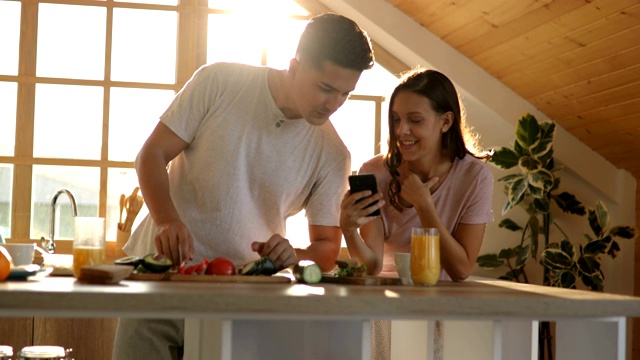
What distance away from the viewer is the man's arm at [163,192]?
7.73 feet

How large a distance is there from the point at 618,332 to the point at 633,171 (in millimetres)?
3222

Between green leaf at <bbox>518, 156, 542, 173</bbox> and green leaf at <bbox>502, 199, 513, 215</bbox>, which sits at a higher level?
green leaf at <bbox>518, 156, 542, 173</bbox>

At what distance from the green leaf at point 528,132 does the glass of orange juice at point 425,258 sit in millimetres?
2549

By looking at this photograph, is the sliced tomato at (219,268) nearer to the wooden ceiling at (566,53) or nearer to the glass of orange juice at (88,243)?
the glass of orange juice at (88,243)

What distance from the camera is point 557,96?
Answer: 4.82 meters

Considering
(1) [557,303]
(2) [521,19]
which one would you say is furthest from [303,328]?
(2) [521,19]

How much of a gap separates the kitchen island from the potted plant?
99.2 inches

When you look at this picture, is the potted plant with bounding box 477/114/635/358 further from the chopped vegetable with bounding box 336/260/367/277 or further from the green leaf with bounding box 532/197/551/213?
the chopped vegetable with bounding box 336/260/367/277

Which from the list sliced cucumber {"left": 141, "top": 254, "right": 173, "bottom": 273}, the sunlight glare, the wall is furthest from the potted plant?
Answer: sliced cucumber {"left": 141, "top": 254, "right": 173, "bottom": 273}

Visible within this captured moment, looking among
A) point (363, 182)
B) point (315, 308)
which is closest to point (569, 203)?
point (363, 182)

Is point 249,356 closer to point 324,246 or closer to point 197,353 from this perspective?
point 197,353

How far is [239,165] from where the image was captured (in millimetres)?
2682

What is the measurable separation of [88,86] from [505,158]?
7.33 feet

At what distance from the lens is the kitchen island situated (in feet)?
5.80
